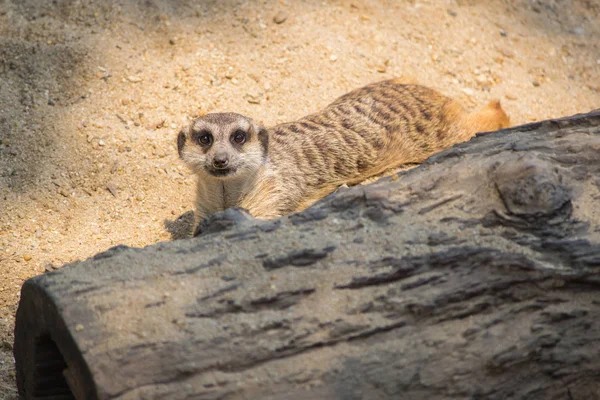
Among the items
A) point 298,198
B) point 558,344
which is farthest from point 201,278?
point 298,198

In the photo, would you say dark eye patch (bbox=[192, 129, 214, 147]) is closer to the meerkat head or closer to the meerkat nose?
the meerkat head

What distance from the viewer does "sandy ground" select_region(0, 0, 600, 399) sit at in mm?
3346

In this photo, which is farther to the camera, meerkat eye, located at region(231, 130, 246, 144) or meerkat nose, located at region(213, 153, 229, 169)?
meerkat eye, located at region(231, 130, 246, 144)

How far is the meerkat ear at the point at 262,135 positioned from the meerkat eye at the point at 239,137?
86 mm

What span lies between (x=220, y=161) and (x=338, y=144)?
84cm

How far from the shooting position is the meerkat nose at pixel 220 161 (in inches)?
123

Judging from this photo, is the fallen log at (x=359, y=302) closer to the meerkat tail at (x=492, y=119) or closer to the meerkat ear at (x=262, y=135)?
the meerkat ear at (x=262, y=135)

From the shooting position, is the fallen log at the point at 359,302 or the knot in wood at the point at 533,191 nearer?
the fallen log at the point at 359,302

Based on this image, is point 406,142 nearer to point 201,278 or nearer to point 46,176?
point 46,176

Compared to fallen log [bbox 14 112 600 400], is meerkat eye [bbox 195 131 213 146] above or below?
above

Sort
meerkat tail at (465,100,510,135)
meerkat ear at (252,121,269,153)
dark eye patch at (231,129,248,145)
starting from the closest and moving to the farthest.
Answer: dark eye patch at (231,129,248,145), meerkat ear at (252,121,269,153), meerkat tail at (465,100,510,135)

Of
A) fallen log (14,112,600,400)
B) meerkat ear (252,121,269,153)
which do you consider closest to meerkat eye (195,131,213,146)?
meerkat ear (252,121,269,153)

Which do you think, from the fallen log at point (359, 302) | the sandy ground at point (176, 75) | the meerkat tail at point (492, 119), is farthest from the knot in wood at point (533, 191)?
the meerkat tail at point (492, 119)

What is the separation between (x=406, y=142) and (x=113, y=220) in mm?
1639
